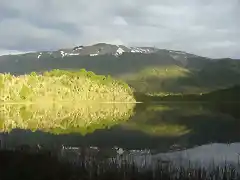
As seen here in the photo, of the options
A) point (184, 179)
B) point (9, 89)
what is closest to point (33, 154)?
point (184, 179)

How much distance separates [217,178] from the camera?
14742 mm

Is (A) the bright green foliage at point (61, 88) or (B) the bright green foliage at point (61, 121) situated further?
(A) the bright green foliage at point (61, 88)

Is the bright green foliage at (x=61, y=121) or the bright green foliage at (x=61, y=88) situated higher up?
the bright green foliage at (x=61, y=88)

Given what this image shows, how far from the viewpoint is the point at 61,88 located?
15862 centimetres

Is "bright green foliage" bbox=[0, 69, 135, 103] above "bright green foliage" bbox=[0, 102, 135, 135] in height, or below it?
above

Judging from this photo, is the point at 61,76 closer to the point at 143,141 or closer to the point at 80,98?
the point at 80,98

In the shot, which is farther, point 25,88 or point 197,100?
point 197,100

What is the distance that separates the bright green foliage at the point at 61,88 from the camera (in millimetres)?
139375

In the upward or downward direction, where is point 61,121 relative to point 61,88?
downward

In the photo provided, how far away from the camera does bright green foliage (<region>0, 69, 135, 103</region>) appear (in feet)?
457

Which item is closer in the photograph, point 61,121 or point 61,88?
point 61,121

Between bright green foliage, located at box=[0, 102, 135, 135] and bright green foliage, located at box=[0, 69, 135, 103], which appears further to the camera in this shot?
bright green foliage, located at box=[0, 69, 135, 103]

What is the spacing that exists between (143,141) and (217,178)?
16943mm

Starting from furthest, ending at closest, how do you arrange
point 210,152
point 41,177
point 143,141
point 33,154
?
point 143,141, point 210,152, point 33,154, point 41,177
